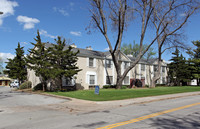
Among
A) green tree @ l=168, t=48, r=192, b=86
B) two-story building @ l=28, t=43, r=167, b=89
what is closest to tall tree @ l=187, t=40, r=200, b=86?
green tree @ l=168, t=48, r=192, b=86

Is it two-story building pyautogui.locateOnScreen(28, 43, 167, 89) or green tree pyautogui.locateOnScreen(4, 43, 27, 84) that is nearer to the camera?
two-story building pyautogui.locateOnScreen(28, 43, 167, 89)

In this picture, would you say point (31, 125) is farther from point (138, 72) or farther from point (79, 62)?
point (138, 72)

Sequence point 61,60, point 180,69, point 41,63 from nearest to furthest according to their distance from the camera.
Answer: point 41,63 → point 61,60 → point 180,69

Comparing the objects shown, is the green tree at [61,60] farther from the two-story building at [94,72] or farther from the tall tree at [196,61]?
the tall tree at [196,61]

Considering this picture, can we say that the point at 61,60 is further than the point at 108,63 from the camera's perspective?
No

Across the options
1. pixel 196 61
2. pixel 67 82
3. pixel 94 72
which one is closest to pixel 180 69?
pixel 196 61

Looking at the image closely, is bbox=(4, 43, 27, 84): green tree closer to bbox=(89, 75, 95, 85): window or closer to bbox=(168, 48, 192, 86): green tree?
bbox=(89, 75, 95, 85): window

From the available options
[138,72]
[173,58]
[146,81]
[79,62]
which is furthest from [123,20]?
[173,58]

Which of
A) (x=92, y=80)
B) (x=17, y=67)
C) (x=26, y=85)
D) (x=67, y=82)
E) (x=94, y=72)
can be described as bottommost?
(x=26, y=85)

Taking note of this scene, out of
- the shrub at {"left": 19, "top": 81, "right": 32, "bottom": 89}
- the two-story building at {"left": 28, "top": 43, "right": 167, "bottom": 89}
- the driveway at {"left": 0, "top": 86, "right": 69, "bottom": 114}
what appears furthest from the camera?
the shrub at {"left": 19, "top": 81, "right": 32, "bottom": 89}

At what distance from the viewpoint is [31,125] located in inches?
267

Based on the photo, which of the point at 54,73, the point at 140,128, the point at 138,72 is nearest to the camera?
the point at 140,128

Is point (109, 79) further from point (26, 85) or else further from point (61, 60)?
point (26, 85)

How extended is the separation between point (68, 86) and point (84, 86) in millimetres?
2870
